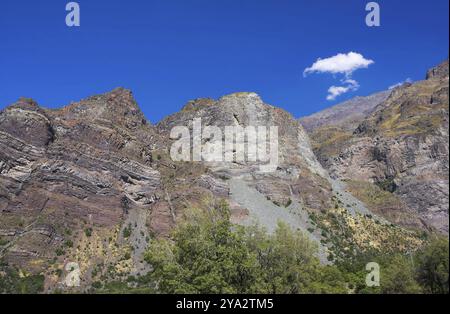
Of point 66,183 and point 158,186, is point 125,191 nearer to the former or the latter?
point 158,186

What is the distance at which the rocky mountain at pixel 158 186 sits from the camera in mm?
102375

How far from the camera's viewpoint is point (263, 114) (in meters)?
180

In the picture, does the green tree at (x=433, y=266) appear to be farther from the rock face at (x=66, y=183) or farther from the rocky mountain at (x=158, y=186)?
the rock face at (x=66, y=183)

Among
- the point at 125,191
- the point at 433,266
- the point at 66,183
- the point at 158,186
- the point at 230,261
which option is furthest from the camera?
the point at 158,186

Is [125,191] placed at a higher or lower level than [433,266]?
higher

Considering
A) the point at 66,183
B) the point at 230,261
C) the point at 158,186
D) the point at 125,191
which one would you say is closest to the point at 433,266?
the point at 230,261

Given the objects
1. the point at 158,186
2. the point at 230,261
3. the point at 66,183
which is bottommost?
the point at 230,261

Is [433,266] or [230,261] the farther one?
[230,261]

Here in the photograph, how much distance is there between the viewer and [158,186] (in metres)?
133

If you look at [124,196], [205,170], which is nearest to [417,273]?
[124,196]

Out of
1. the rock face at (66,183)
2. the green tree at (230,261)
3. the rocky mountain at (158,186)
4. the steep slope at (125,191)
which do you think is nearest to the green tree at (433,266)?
the green tree at (230,261)

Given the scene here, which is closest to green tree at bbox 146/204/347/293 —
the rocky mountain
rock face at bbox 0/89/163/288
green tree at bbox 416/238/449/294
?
green tree at bbox 416/238/449/294
